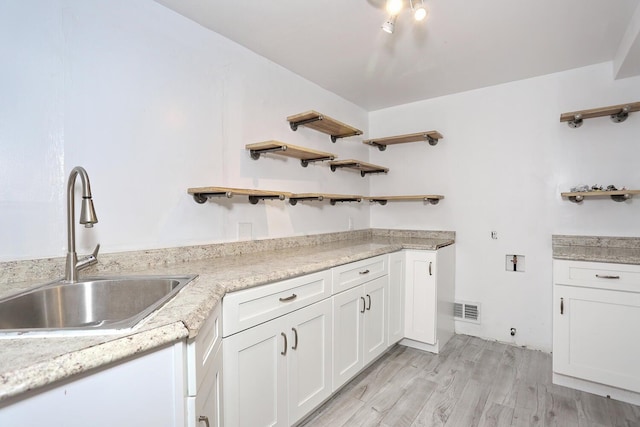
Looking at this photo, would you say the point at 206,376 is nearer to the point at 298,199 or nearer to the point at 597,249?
the point at 298,199

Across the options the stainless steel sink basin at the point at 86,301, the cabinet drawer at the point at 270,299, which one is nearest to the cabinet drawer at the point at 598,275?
the cabinet drawer at the point at 270,299

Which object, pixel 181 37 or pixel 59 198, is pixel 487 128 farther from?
pixel 59 198

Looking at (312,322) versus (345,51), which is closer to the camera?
(312,322)

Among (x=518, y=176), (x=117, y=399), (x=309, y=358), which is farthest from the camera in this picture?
(x=518, y=176)

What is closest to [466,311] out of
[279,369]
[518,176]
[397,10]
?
[518,176]

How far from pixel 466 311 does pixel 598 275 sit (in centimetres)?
113

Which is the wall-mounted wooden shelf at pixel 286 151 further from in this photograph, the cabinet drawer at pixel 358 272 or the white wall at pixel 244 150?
the cabinet drawer at pixel 358 272

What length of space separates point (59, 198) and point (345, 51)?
1.81 m

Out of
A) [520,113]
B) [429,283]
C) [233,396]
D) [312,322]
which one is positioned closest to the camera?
[233,396]

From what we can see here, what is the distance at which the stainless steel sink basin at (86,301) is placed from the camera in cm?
100

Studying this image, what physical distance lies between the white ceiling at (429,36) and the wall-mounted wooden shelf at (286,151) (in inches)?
25.9

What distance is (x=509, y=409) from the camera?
1854 millimetres

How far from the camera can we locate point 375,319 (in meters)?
2.23

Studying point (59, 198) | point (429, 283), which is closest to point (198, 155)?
point (59, 198)
